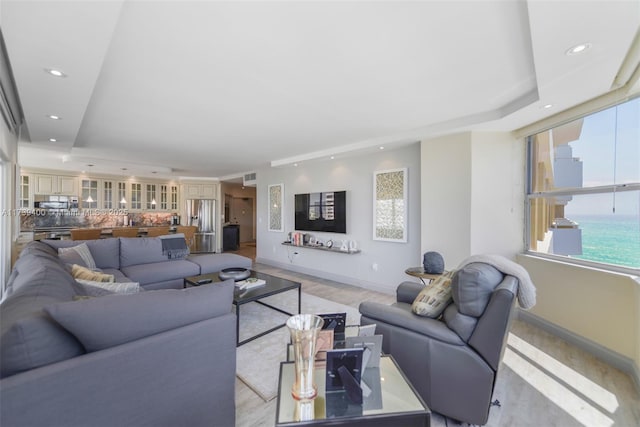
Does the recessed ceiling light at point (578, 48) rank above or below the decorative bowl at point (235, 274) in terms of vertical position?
above

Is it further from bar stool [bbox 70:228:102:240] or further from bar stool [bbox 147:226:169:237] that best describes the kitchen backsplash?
bar stool [bbox 70:228:102:240]

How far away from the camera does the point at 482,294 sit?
5.18 ft

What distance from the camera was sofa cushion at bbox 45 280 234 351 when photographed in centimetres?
112

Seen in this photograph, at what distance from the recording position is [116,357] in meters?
1.14

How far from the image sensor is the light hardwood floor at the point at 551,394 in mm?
1695

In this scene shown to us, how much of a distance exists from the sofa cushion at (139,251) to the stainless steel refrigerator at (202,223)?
13.0 ft

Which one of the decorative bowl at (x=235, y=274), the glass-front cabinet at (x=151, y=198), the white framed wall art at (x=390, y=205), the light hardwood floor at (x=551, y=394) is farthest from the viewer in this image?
the glass-front cabinet at (x=151, y=198)

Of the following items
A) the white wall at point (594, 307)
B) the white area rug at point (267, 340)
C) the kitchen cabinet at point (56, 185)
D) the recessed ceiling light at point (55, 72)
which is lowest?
the white area rug at point (267, 340)

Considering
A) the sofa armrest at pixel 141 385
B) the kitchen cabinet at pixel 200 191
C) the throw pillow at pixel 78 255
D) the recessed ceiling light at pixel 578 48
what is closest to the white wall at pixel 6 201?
the throw pillow at pixel 78 255

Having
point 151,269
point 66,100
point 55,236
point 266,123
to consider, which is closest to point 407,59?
point 266,123

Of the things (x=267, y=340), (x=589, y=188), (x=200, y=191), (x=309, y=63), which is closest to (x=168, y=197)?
(x=200, y=191)

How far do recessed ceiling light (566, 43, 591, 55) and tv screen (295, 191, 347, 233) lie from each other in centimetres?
346

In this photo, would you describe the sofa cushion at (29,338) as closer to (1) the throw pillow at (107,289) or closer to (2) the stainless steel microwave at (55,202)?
(1) the throw pillow at (107,289)

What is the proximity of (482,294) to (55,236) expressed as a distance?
26.5 ft
